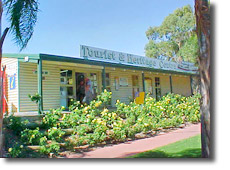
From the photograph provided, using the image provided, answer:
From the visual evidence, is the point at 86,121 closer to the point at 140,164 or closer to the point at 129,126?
the point at 129,126

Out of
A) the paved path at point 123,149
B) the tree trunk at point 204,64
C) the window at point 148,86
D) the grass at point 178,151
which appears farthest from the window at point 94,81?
the tree trunk at point 204,64

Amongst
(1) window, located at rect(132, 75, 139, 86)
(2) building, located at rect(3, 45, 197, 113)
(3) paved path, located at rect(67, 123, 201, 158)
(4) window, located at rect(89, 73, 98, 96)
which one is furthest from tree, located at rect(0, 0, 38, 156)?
(1) window, located at rect(132, 75, 139, 86)

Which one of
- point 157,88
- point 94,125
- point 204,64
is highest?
point 157,88

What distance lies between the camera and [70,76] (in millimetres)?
12992

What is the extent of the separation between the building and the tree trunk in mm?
6286

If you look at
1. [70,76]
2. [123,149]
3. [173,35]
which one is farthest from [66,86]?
[173,35]

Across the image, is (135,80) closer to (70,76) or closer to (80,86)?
(80,86)

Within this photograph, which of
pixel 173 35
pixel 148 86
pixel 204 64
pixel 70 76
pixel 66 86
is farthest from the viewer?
pixel 173 35

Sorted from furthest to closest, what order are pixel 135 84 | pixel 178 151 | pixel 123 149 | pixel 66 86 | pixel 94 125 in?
pixel 135 84 < pixel 66 86 < pixel 94 125 < pixel 123 149 < pixel 178 151

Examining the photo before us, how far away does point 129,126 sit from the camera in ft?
29.4

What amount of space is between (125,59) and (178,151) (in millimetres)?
9126

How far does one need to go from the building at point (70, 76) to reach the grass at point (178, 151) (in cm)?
461
